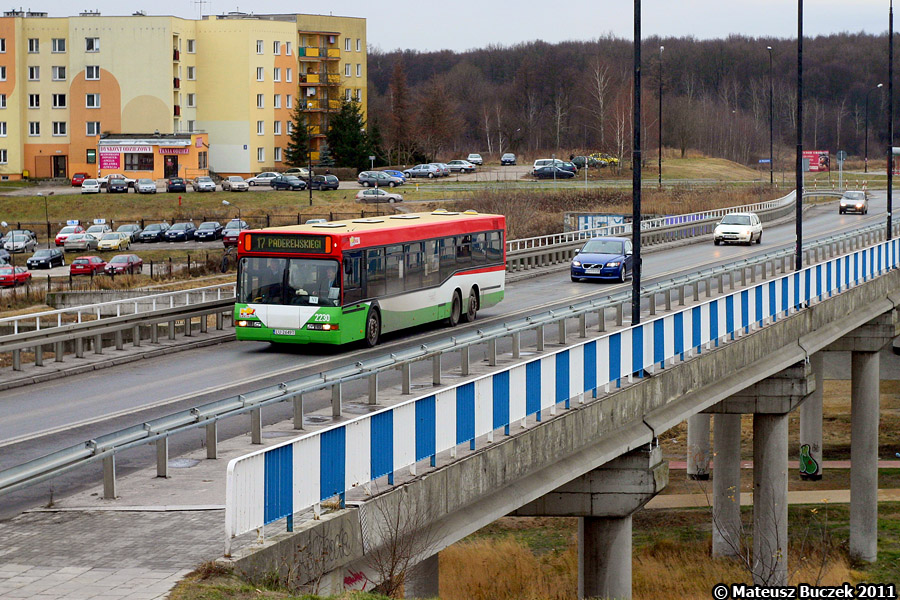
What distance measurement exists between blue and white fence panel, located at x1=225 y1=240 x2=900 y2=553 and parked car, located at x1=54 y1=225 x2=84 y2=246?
55370 millimetres

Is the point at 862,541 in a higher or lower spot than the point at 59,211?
lower

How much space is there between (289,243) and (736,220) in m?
38.9

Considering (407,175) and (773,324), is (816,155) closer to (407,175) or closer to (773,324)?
(407,175)

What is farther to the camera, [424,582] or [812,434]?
[812,434]

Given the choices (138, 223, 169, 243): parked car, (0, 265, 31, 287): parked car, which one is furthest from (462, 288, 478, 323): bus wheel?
(138, 223, 169, 243): parked car

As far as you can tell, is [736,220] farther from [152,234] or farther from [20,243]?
[20,243]

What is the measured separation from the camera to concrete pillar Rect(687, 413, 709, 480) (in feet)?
130

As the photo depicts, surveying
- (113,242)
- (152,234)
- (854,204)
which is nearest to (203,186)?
(152,234)

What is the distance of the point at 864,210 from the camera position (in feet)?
270

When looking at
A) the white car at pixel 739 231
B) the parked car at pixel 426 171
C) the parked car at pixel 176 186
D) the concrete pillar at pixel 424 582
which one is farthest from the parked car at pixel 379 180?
the concrete pillar at pixel 424 582

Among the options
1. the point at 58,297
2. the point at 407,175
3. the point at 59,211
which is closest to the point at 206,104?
the point at 407,175

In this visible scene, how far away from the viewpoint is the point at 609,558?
61.9 feet

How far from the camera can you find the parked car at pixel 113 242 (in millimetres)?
72125

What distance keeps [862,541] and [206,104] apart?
9190cm
